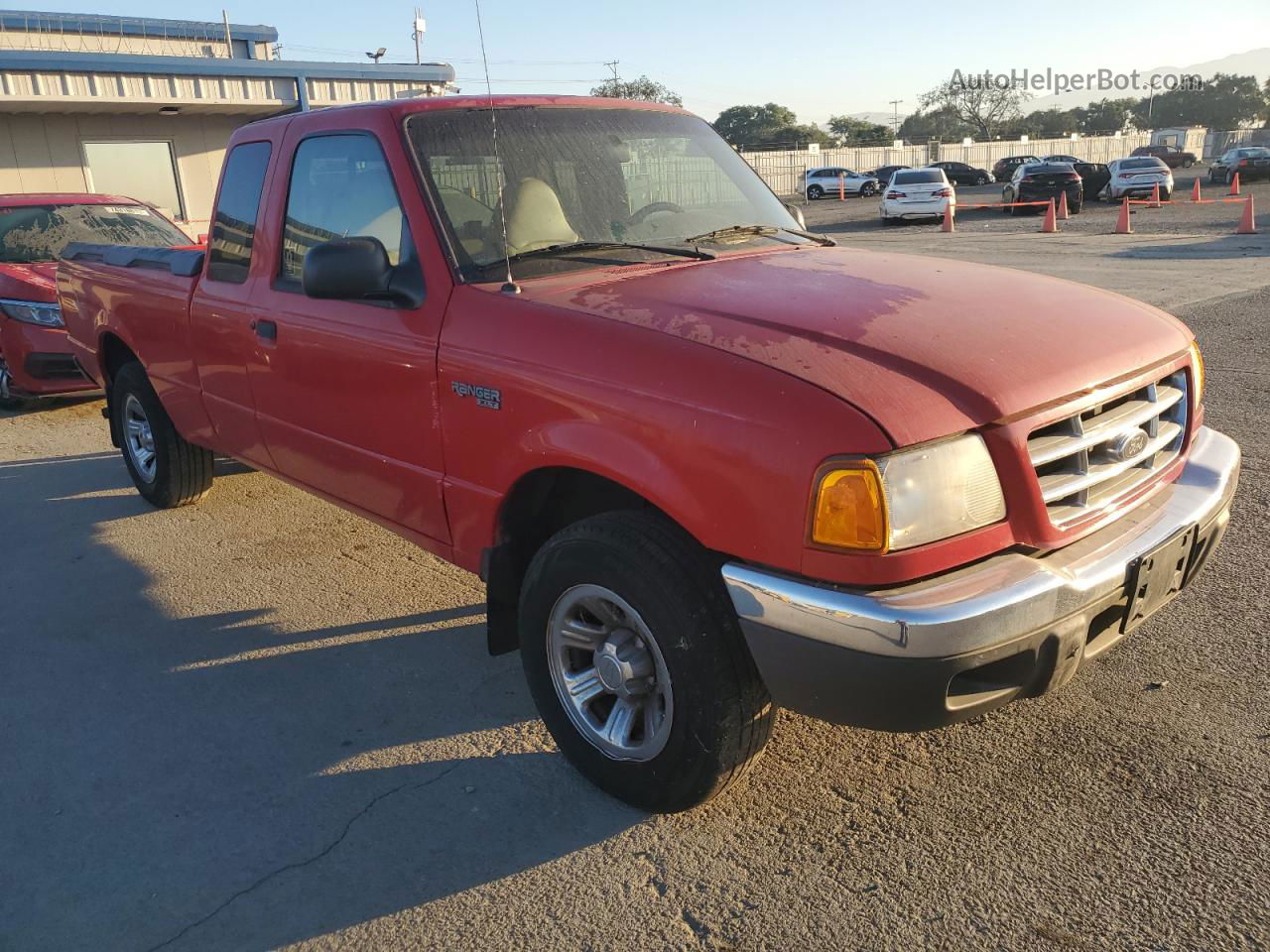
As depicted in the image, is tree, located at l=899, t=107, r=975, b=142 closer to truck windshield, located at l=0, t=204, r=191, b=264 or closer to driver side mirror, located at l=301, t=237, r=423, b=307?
truck windshield, located at l=0, t=204, r=191, b=264

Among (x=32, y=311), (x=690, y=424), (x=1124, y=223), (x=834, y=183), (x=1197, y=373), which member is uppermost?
(x=834, y=183)

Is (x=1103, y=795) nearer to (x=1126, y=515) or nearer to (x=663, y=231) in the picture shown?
(x=1126, y=515)

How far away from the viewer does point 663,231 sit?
144 inches

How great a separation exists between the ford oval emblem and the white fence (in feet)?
159

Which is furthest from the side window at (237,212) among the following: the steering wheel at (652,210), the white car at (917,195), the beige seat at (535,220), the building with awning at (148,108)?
the white car at (917,195)

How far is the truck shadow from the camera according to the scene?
2.60 meters

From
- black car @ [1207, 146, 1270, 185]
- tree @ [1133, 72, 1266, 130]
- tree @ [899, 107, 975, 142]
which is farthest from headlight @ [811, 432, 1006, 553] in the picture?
tree @ [1133, 72, 1266, 130]

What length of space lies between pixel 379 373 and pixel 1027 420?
82.8 inches

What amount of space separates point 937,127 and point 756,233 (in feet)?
349

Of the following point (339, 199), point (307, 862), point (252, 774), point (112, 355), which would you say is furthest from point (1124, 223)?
point (307, 862)

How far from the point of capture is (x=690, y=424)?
2.42 m

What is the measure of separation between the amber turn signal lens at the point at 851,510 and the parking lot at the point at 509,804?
3.11ft

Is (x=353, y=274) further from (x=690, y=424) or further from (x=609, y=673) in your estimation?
(x=609, y=673)

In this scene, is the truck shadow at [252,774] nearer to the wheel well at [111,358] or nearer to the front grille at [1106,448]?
the front grille at [1106,448]
